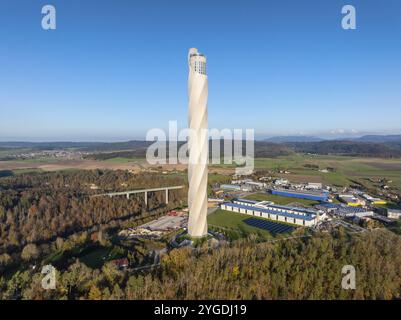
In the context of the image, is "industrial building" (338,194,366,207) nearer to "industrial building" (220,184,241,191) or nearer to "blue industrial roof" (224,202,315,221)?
"blue industrial roof" (224,202,315,221)

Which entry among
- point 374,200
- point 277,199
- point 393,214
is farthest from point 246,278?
point 374,200

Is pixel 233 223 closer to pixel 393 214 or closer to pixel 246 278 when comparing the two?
pixel 246 278

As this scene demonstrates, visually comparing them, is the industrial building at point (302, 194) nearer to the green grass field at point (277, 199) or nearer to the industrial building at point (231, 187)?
the green grass field at point (277, 199)

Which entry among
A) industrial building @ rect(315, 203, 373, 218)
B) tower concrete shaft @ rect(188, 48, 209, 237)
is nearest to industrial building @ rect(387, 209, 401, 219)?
industrial building @ rect(315, 203, 373, 218)

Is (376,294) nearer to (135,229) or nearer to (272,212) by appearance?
(272,212)
